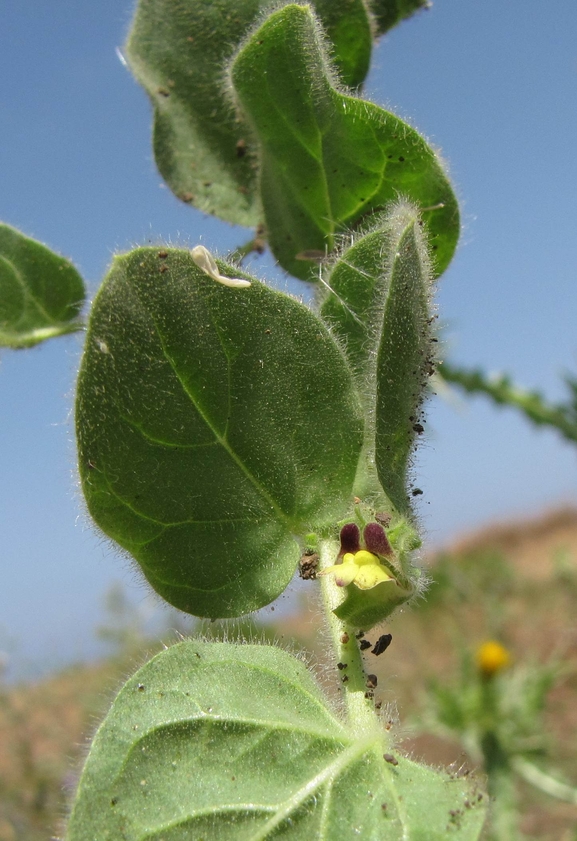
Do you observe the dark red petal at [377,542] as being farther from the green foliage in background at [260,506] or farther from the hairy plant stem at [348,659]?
the hairy plant stem at [348,659]

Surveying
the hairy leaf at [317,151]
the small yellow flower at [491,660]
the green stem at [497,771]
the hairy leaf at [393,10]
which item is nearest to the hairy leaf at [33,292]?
the hairy leaf at [317,151]

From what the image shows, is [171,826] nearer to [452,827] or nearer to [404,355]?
[452,827]

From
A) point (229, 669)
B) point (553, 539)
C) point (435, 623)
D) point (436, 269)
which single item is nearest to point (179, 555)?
point (229, 669)

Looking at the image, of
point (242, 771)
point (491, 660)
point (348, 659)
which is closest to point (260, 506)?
point (348, 659)

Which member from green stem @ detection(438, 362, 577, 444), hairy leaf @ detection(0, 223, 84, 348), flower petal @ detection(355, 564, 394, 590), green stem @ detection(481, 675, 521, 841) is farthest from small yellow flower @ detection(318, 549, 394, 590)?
green stem @ detection(481, 675, 521, 841)

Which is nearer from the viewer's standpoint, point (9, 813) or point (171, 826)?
point (171, 826)

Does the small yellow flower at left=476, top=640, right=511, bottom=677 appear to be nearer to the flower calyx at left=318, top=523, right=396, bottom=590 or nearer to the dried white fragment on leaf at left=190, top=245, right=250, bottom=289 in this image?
the flower calyx at left=318, top=523, right=396, bottom=590

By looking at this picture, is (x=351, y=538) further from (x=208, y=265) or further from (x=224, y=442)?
(x=208, y=265)
